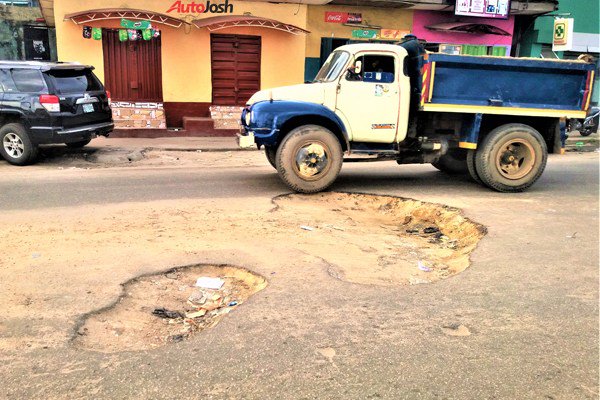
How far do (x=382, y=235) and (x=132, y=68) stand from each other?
11.9 m

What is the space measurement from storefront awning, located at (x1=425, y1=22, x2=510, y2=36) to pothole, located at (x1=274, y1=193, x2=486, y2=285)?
11711mm

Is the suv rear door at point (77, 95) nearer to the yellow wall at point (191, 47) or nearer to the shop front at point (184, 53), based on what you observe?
the shop front at point (184, 53)

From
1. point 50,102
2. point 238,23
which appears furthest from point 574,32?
point 50,102

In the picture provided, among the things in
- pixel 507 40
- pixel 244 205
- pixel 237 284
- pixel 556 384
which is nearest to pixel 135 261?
pixel 237 284

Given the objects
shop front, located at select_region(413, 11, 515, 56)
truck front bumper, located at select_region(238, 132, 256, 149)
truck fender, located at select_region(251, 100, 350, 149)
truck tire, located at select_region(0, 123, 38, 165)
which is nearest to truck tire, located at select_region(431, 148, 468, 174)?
truck fender, located at select_region(251, 100, 350, 149)

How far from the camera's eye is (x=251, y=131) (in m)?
7.45

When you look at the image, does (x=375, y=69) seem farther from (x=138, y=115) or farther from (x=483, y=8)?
(x=483, y=8)

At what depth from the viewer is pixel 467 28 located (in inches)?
682

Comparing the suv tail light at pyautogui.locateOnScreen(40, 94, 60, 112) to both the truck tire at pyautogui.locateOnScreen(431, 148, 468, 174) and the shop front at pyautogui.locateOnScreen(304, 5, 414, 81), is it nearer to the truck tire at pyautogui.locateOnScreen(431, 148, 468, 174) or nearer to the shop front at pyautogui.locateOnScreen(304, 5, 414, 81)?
the truck tire at pyautogui.locateOnScreen(431, 148, 468, 174)

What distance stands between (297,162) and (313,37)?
34.1ft

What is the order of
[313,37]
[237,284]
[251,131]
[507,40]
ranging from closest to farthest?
[237,284]
[251,131]
[313,37]
[507,40]

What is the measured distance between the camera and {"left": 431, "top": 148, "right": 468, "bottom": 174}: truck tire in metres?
9.12

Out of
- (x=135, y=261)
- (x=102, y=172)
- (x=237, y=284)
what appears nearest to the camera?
(x=237, y=284)

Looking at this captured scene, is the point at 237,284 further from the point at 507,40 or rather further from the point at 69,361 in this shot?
the point at 507,40
